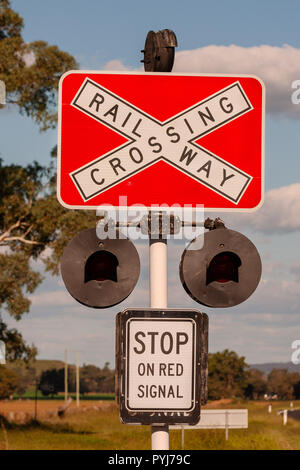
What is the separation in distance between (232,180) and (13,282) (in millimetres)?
28660

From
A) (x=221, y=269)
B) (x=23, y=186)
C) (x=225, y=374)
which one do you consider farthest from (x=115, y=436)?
(x=221, y=269)

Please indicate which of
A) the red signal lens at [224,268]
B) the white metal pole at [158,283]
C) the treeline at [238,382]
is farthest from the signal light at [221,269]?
the treeline at [238,382]

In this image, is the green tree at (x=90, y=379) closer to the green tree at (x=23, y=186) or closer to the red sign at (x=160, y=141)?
the green tree at (x=23, y=186)

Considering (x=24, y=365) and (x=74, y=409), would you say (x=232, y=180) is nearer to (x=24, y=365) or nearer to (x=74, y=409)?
(x=24, y=365)

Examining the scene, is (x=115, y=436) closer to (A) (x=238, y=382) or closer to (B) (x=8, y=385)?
(A) (x=238, y=382)

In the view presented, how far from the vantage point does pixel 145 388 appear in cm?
392

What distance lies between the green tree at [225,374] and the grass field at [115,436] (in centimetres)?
1288

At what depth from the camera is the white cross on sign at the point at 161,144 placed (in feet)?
14.3

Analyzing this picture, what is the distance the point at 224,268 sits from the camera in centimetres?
411

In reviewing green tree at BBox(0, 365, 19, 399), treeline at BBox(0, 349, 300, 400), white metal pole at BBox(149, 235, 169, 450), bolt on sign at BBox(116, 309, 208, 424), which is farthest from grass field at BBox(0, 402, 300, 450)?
green tree at BBox(0, 365, 19, 399)

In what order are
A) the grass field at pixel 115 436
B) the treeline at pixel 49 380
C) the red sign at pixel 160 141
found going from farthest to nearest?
1. the treeline at pixel 49 380
2. the grass field at pixel 115 436
3. the red sign at pixel 160 141

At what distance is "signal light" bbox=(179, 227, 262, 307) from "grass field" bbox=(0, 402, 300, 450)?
2578 centimetres

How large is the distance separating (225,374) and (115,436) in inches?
973
